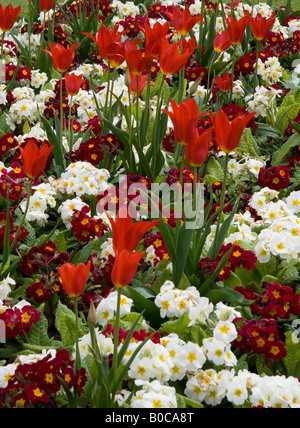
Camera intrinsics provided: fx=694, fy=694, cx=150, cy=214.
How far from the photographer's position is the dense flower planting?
196cm

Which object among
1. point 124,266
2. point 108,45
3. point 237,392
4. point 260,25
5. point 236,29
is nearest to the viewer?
point 124,266

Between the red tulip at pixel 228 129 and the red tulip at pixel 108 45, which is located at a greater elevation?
the red tulip at pixel 108 45

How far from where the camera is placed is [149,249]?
2746 mm

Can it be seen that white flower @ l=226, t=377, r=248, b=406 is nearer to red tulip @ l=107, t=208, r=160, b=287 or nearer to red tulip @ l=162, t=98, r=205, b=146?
red tulip @ l=107, t=208, r=160, b=287

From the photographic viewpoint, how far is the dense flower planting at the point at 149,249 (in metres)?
1.96

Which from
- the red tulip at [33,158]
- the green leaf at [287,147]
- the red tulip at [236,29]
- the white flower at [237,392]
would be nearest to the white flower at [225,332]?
the white flower at [237,392]

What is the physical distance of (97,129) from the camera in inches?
140

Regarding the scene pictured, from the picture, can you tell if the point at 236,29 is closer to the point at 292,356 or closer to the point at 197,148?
the point at 197,148

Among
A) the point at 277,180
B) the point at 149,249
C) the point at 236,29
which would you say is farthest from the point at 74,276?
the point at 236,29

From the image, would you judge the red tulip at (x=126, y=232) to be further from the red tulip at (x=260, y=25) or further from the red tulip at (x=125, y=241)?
the red tulip at (x=260, y=25)

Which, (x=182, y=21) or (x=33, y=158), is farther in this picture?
(x=182, y=21)
